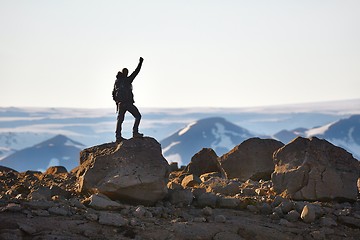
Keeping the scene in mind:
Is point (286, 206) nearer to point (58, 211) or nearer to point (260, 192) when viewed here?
point (260, 192)

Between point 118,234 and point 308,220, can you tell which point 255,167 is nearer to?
point 308,220

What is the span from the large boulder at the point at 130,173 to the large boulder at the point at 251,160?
7716mm

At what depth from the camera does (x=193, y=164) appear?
28.3m

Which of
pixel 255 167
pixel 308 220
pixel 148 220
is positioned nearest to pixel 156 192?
pixel 148 220

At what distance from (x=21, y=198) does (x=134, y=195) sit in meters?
3.52

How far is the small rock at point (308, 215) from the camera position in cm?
1812

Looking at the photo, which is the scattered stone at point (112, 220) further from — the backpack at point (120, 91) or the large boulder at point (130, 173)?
the backpack at point (120, 91)

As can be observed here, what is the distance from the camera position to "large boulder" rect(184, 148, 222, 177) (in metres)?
27.8

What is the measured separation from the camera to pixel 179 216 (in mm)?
17594

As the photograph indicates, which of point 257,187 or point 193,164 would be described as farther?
point 193,164

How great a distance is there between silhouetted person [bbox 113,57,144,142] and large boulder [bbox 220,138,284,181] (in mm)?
7451

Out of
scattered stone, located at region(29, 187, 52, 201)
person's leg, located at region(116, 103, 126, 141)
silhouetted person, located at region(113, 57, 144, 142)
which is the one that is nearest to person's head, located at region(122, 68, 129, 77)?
silhouetted person, located at region(113, 57, 144, 142)

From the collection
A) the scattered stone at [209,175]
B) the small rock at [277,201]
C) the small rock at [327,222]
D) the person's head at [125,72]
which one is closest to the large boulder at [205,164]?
the scattered stone at [209,175]

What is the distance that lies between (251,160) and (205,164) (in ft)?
8.61
